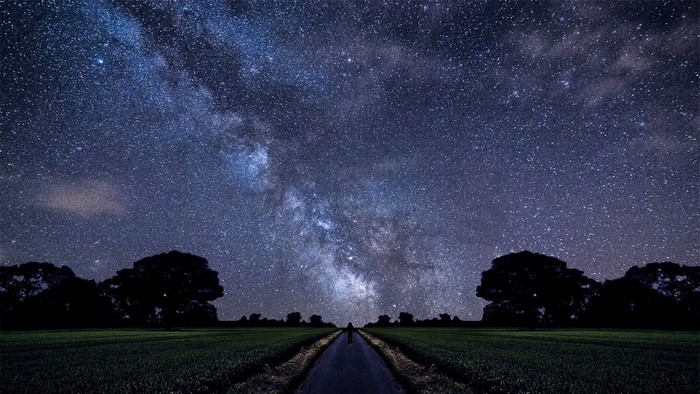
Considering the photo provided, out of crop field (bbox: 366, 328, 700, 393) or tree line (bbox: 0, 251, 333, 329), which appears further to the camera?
tree line (bbox: 0, 251, 333, 329)

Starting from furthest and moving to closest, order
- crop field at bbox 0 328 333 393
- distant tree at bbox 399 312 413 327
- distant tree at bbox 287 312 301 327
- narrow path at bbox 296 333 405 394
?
distant tree at bbox 399 312 413 327 < distant tree at bbox 287 312 301 327 < narrow path at bbox 296 333 405 394 < crop field at bbox 0 328 333 393

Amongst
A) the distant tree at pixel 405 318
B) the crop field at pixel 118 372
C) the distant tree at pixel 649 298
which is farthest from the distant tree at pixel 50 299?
the distant tree at pixel 405 318

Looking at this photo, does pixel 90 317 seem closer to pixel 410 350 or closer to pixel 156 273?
pixel 156 273

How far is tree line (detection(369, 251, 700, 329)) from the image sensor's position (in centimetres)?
6975

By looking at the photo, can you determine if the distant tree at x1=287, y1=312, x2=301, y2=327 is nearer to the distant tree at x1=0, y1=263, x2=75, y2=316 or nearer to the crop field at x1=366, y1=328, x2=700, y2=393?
the distant tree at x1=0, y1=263, x2=75, y2=316

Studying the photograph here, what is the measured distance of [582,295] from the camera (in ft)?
234

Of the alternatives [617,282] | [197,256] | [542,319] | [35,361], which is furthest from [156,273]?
[617,282]

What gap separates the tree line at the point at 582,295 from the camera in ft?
229

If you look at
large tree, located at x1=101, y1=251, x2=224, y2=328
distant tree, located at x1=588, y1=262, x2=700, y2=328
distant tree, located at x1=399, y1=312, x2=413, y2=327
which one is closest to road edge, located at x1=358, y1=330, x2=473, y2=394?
large tree, located at x1=101, y1=251, x2=224, y2=328

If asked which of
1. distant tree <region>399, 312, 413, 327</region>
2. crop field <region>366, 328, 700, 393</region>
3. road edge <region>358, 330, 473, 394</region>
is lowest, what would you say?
road edge <region>358, 330, 473, 394</region>

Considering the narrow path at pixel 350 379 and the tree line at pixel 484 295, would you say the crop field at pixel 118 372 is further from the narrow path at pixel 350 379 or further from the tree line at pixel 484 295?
the tree line at pixel 484 295

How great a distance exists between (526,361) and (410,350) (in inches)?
363

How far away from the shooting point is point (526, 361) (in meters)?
19.0

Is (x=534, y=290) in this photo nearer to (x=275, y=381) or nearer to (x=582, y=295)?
(x=582, y=295)
